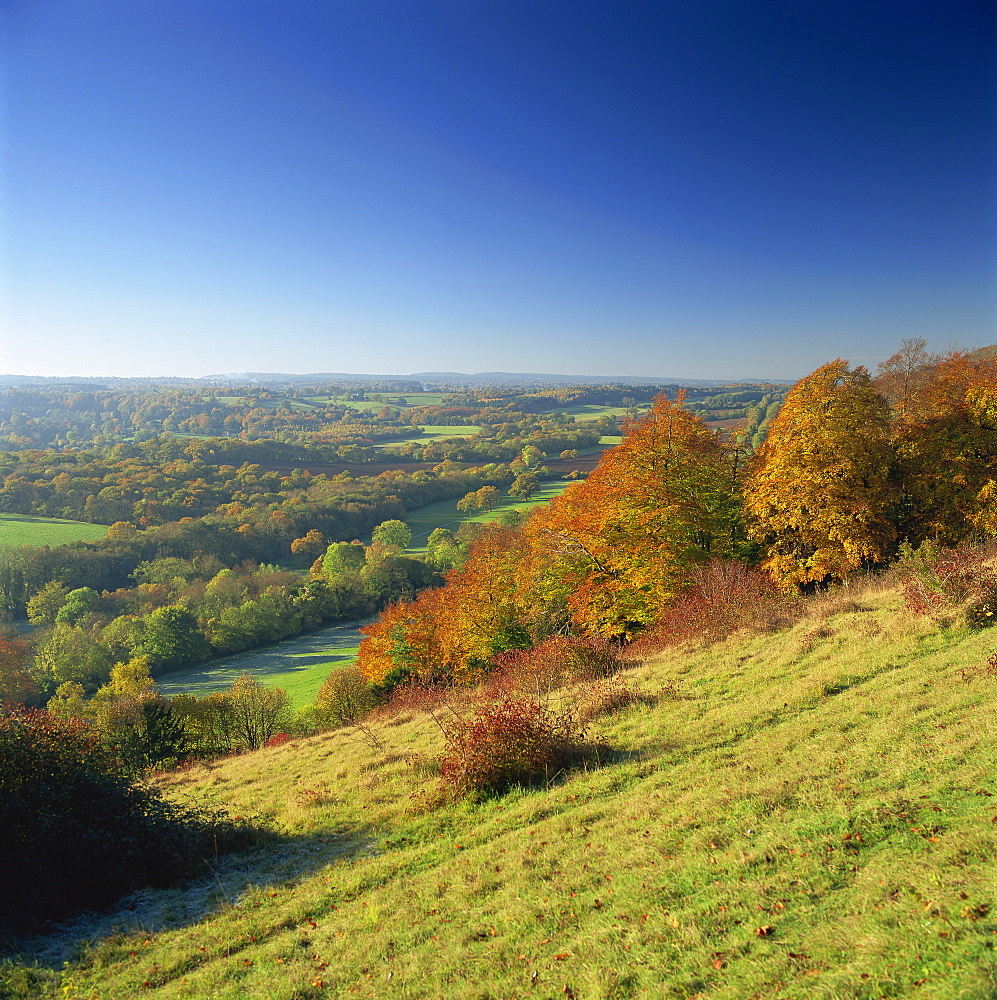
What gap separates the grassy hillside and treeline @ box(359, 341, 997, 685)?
1034 cm

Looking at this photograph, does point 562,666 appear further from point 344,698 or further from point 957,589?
point 344,698

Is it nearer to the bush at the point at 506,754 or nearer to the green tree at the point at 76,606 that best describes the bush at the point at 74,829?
the bush at the point at 506,754

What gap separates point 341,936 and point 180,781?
14.8m

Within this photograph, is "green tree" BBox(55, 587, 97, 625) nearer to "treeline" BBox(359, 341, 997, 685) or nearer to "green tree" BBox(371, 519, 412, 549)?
"green tree" BBox(371, 519, 412, 549)

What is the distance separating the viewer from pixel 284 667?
185 ft

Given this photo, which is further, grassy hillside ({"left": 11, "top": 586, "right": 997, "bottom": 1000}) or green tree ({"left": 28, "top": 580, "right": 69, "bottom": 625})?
green tree ({"left": 28, "top": 580, "right": 69, "bottom": 625})

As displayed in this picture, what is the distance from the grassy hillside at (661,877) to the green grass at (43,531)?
89.2m

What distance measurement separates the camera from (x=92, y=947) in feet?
23.0

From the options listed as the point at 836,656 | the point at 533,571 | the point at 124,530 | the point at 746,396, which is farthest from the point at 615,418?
the point at 836,656

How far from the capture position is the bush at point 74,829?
795 cm

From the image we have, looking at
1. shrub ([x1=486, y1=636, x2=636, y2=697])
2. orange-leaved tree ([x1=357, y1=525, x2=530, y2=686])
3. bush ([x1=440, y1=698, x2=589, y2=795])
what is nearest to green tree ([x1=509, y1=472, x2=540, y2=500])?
orange-leaved tree ([x1=357, y1=525, x2=530, y2=686])

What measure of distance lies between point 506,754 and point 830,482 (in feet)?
57.4

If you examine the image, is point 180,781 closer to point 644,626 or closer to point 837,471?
point 644,626

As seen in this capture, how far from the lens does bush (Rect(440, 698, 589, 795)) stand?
1016 centimetres
